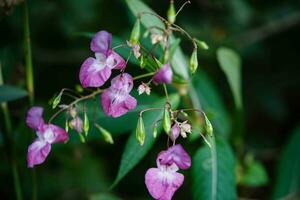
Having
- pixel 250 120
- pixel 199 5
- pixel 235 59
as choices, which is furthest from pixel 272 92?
pixel 235 59

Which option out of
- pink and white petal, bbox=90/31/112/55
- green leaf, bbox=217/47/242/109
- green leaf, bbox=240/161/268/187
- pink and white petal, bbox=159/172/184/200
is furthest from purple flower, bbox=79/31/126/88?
green leaf, bbox=240/161/268/187

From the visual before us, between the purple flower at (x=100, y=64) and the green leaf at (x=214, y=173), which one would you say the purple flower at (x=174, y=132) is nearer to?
the purple flower at (x=100, y=64)

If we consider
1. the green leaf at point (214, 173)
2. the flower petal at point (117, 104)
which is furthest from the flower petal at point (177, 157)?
the green leaf at point (214, 173)

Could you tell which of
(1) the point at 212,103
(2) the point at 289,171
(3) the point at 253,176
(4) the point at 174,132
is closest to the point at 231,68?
(1) the point at 212,103

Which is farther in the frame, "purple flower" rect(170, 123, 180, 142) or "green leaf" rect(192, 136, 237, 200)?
"green leaf" rect(192, 136, 237, 200)

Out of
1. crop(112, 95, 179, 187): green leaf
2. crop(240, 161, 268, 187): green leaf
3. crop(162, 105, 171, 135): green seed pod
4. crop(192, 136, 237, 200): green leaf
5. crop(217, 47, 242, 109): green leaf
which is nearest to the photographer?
crop(162, 105, 171, 135): green seed pod

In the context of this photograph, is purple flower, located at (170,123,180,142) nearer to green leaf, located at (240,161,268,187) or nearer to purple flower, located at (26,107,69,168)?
purple flower, located at (26,107,69,168)
